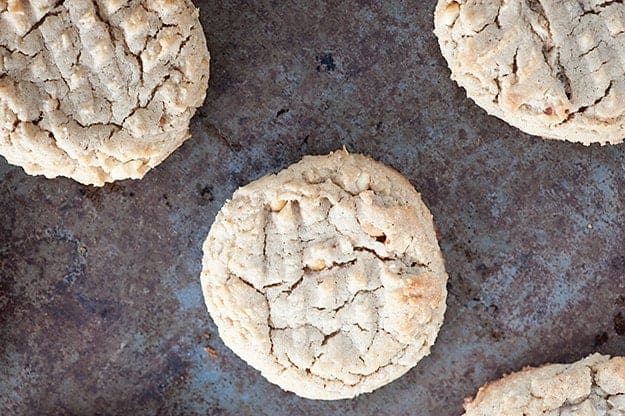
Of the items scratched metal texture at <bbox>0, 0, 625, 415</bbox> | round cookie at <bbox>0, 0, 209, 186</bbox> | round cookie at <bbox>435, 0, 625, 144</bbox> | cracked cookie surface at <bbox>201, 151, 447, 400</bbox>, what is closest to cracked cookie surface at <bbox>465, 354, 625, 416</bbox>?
scratched metal texture at <bbox>0, 0, 625, 415</bbox>

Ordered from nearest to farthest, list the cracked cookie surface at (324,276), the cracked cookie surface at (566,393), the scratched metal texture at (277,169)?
the cracked cookie surface at (324,276), the cracked cookie surface at (566,393), the scratched metal texture at (277,169)

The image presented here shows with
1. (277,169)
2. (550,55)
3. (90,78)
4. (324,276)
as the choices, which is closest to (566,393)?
(324,276)

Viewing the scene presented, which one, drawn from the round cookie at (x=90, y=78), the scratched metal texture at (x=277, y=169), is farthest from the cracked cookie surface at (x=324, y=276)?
the round cookie at (x=90, y=78)

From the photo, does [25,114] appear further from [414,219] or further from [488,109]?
[488,109]

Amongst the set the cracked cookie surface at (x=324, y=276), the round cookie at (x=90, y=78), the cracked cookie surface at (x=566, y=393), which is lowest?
the cracked cookie surface at (x=566, y=393)

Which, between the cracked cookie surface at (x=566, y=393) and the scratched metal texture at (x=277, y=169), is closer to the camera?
the cracked cookie surface at (x=566, y=393)

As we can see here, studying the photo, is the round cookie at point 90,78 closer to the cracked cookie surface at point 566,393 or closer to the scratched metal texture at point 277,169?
the scratched metal texture at point 277,169

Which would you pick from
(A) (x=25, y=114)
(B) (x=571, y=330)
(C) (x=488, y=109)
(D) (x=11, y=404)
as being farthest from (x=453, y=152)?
(D) (x=11, y=404)
